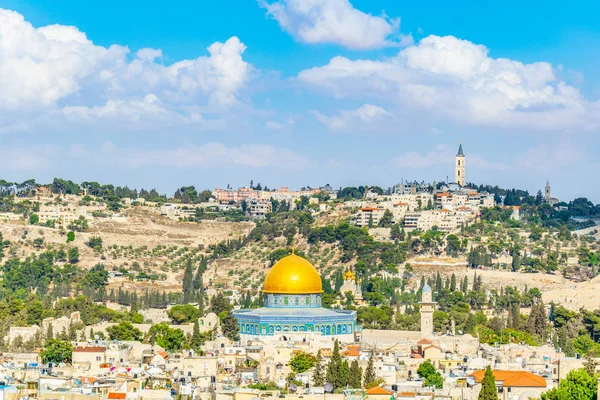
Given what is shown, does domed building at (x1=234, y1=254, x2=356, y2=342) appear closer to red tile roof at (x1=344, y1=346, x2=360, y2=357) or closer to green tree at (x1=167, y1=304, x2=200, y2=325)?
red tile roof at (x1=344, y1=346, x2=360, y2=357)

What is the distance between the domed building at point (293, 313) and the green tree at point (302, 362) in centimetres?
739

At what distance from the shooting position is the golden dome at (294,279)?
6156 centimetres

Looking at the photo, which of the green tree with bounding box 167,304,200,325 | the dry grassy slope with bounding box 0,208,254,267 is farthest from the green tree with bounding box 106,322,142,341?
the dry grassy slope with bounding box 0,208,254,267

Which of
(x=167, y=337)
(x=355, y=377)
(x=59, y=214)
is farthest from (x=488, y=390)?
(x=59, y=214)

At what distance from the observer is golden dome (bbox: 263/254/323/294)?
6156 cm

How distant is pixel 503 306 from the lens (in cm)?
8219

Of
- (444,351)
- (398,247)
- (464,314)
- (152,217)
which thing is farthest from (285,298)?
(152,217)

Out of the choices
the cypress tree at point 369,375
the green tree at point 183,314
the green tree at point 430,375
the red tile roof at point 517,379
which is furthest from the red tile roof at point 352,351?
the green tree at point 183,314

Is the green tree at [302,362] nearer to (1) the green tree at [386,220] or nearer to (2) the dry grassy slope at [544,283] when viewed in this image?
(2) the dry grassy slope at [544,283]

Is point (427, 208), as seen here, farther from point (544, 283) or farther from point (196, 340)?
point (196, 340)

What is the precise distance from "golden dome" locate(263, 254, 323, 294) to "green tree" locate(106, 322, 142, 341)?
5.71 metres

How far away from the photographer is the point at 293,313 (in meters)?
60.7

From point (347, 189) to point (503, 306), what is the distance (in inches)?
2191

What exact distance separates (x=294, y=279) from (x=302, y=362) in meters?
11.0
